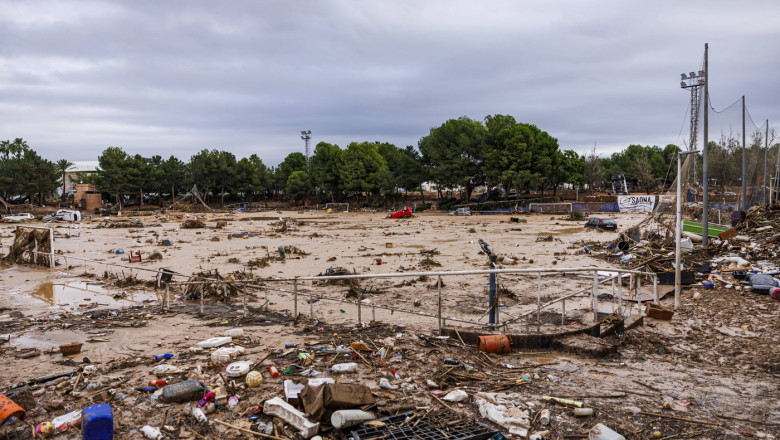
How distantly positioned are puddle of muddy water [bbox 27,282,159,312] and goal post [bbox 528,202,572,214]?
45904 millimetres

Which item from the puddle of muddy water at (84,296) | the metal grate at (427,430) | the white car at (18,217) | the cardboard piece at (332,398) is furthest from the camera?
the white car at (18,217)

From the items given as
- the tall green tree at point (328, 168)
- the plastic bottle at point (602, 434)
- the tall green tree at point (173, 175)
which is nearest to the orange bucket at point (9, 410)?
the plastic bottle at point (602, 434)

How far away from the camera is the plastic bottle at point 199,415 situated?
5.00 meters

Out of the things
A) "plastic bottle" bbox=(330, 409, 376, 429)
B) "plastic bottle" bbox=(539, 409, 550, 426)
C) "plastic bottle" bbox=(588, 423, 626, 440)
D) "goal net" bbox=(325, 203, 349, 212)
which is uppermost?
"goal net" bbox=(325, 203, 349, 212)

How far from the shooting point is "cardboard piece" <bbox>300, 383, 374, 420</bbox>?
4.73 m

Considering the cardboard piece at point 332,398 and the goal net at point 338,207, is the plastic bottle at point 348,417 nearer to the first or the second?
the cardboard piece at point 332,398

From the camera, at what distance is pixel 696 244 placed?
17953 millimetres

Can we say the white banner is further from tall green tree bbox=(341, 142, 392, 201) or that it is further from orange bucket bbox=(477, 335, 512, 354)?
orange bucket bbox=(477, 335, 512, 354)

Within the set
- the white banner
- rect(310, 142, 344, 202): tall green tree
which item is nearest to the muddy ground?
the white banner

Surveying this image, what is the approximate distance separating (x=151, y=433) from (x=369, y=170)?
6703 centimetres

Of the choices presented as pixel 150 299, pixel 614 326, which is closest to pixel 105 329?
pixel 150 299

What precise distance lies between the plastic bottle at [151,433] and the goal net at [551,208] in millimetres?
51356

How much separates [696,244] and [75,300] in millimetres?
21229

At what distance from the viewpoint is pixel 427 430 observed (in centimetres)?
466
